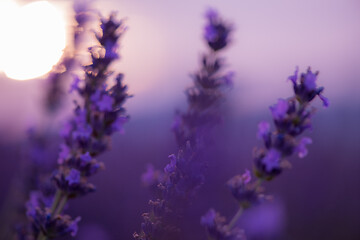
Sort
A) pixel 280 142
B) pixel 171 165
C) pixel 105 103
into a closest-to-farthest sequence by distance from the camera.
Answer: pixel 171 165 → pixel 280 142 → pixel 105 103

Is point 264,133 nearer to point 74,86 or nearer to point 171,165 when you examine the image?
point 171,165

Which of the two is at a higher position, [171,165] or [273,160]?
[273,160]

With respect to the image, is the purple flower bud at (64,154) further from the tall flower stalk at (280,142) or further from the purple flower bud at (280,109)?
the purple flower bud at (280,109)

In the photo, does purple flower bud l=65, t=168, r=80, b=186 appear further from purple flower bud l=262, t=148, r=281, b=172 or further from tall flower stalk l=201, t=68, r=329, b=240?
purple flower bud l=262, t=148, r=281, b=172

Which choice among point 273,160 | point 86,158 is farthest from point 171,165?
point 86,158

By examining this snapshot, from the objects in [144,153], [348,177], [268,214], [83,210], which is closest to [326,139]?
[348,177]

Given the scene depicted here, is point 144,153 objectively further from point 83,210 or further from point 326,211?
point 326,211
